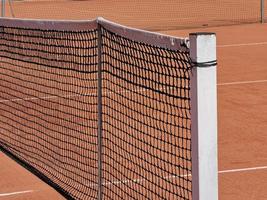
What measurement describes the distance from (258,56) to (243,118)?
22.2ft

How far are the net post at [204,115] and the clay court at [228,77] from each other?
3.15m

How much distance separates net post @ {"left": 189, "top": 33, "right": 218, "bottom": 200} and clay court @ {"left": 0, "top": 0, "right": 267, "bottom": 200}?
10.3 feet

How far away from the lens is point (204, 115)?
513 cm

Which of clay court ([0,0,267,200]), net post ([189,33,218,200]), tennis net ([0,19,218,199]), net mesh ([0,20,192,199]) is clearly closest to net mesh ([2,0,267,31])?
clay court ([0,0,267,200])

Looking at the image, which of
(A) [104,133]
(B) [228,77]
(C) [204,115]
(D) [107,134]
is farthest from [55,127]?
(C) [204,115]

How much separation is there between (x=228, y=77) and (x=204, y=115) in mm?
10934

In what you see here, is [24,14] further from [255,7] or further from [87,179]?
[87,179]

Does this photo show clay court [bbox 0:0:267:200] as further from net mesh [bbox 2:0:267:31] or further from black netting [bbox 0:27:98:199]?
black netting [bbox 0:27:98:199]

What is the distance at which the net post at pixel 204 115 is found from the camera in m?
5.10

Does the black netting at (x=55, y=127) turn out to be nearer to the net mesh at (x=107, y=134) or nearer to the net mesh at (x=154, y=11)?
the net mesh at (x=107, y=134)

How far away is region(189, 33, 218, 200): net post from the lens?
5102 mm

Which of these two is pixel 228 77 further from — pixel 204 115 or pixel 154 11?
pixel 154 11

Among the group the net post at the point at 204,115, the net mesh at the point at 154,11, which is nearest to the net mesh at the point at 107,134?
the net post at the point at 204,115

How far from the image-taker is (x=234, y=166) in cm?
941
